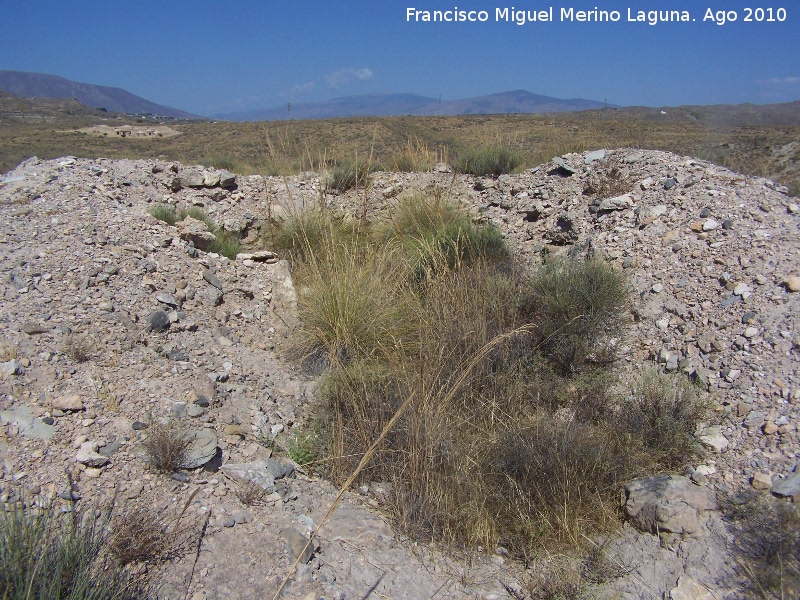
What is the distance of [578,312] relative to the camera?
158 inches

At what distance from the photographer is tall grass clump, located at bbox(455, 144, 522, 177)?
25.5 ft

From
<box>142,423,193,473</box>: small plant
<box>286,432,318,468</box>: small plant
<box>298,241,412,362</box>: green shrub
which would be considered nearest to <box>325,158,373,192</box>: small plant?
<box>298,241,412,362</box>: green shrub

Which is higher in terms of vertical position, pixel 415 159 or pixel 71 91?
pixel 71 91

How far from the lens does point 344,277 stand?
12.9 feet

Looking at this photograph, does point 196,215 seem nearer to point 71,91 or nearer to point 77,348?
point 77,348

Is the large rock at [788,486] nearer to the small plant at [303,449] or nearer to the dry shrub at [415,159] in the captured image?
the small plant at [303,449]

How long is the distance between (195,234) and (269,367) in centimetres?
194

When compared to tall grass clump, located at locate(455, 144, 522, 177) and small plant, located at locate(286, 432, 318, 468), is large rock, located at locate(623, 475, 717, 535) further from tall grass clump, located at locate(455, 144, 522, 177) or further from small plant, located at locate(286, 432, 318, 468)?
tall grass clump, located at locate(455, 144, 522, 177)

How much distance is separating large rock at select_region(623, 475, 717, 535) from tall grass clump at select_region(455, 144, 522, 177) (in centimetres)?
573

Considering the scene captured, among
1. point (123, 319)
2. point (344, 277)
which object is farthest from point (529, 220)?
point (123, 319)

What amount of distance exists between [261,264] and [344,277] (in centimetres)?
140

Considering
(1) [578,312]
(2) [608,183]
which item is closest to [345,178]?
(2) [608,183]

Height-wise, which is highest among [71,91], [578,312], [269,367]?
[71,91]

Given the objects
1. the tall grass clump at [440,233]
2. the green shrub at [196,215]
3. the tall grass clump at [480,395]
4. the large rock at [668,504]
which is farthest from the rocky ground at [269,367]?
the tall grass clump at [440,233]
